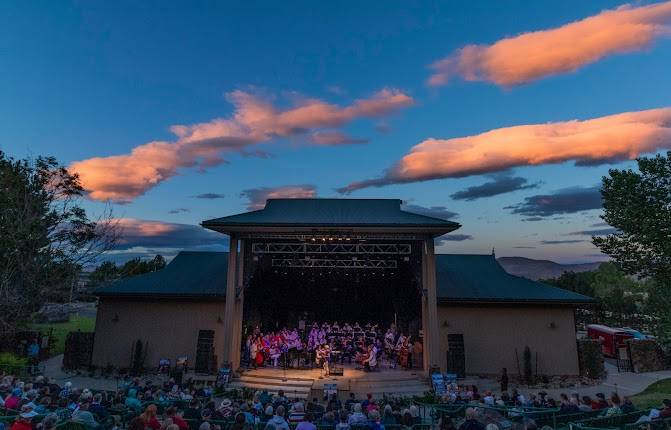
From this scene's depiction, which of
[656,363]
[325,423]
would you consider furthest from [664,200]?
[325,423]

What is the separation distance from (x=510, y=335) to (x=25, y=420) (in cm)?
1839

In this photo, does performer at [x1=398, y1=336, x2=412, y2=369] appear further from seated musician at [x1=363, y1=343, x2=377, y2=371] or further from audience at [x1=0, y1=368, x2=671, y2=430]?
audience at [x1=0, y1=368, x2=671, y2=430]

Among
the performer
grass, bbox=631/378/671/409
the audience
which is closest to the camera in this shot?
the audience

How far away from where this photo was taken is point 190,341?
63.1 ft

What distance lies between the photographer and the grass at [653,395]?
12.6 metres

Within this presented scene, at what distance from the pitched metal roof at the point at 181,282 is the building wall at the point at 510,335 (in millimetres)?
11438

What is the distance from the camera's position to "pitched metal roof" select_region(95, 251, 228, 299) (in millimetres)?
19422

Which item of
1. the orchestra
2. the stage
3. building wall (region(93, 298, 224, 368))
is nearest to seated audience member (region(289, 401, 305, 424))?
the stage

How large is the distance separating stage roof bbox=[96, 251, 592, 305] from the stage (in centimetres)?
402

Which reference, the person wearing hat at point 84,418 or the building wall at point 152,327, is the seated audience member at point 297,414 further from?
the building wall at point 152,327

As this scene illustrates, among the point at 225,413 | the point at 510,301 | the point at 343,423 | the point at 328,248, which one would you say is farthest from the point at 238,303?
the point at 510,301

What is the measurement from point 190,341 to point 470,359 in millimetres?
13573

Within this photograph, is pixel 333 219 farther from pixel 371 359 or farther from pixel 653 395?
pixel 653 395

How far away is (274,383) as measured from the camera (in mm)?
16453
